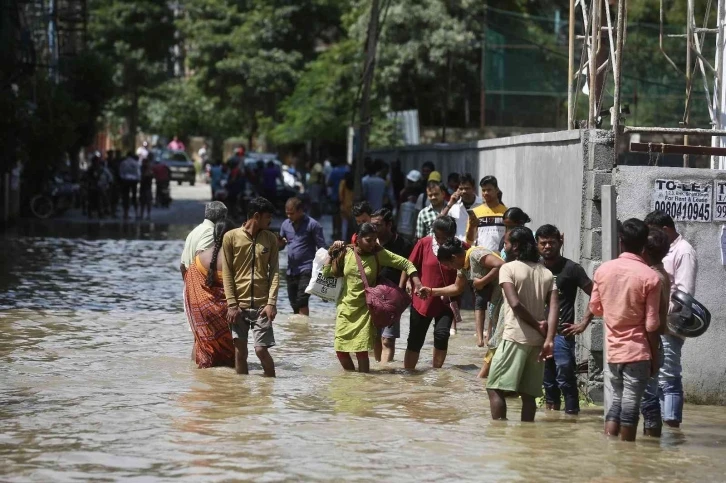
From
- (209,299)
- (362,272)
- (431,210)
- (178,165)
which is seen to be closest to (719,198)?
(362,272)

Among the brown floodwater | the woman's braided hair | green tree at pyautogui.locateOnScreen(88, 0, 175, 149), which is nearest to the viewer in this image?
the brown floodwater

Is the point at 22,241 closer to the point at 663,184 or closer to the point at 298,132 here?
the point at 663,184

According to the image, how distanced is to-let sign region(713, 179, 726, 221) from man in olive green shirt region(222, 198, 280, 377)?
3.63m

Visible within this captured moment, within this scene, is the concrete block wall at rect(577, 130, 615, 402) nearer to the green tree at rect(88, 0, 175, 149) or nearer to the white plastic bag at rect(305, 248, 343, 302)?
the white plastic bag at rect(305, 248, 343, 302)

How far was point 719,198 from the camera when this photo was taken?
10930 millimetres

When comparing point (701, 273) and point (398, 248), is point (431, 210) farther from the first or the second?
point (701, 273)

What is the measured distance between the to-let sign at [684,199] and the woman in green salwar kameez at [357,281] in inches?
89.5

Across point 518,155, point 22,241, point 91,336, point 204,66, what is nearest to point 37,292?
point 91,336

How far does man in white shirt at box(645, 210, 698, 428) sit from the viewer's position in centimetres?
956

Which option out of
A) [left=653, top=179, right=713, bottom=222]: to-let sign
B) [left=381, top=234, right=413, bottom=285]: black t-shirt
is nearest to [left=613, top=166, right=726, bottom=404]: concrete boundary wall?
[left=653, top=179, right=713, bottom=222]: to-let sign

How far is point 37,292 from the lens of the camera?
18.5 meters

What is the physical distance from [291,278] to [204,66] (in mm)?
46047

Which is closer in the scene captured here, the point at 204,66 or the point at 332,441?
the point at 332,441

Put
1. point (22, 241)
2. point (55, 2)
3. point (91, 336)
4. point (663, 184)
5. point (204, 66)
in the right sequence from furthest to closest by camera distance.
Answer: point (204, 66) < point (55, 2) < point (22, 241) < point (91, 336) < point (663, 184)
